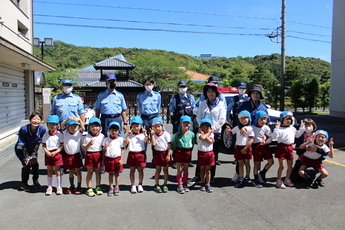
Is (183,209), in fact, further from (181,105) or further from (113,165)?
(181,105)

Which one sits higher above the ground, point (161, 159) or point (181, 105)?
point (181, 105)

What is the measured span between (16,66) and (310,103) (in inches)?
932

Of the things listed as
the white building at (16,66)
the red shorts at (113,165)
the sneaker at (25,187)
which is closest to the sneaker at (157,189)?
the red shorts at (113,165)

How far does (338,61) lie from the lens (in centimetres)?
1941

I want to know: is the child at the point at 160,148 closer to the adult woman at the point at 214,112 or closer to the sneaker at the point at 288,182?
the adult woman at the point at 214,112

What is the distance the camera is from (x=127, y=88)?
1075 inches

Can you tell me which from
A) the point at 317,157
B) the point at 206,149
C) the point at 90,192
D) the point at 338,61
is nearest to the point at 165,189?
the point at 206,149

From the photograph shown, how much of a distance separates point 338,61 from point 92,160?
20.7 meters

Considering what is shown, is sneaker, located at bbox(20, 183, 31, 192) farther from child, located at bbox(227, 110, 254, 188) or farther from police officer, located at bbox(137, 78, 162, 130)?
child, located at bbox(227, 110, 254, 188)

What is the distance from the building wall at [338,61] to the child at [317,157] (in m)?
17.2

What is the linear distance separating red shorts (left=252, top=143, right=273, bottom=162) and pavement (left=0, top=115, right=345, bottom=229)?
513mm

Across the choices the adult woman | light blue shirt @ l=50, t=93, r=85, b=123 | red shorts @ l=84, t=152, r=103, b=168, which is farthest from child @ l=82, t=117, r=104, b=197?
the adult woman

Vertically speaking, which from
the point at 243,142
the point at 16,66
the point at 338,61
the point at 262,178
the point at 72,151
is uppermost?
the point at 338,61

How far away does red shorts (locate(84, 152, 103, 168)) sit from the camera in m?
4.24
